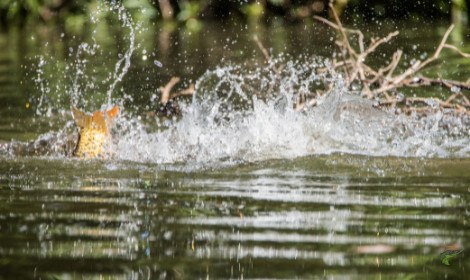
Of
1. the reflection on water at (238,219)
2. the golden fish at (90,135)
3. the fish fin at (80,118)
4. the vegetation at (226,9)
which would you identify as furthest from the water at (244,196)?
the vegetation at (226,9)

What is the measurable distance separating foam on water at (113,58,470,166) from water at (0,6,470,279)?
0.01 meters

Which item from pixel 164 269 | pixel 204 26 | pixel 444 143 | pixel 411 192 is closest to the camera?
pixel 164 269

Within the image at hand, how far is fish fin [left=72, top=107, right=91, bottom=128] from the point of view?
6.90 metres

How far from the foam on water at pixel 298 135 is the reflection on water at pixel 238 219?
0.31 metres

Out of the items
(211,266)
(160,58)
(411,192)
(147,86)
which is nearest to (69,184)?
(411,192)

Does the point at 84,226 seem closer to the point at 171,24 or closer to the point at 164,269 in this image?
the point at 164,269

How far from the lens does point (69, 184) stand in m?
5.98

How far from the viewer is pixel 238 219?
4.94 m

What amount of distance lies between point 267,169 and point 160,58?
8.29 metres

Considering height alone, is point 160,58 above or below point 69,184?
above

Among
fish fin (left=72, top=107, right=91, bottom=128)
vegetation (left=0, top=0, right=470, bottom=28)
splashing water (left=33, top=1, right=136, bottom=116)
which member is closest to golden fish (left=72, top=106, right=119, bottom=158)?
fish fin (left=72, top=107, right=91, bottom=128)

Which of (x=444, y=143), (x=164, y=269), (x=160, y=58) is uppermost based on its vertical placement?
(x=160, y=58)

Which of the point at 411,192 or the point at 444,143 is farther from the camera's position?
the point at 444,143

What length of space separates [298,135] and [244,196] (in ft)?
6.00
